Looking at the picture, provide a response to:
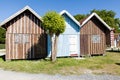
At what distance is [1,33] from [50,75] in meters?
48.3

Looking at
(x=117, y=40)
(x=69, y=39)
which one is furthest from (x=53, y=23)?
(x=117, y=40)

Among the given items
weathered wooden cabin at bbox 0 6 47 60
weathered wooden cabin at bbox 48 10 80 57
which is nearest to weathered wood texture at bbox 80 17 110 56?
weathered wooden cabin at bbox 48 10 80 57

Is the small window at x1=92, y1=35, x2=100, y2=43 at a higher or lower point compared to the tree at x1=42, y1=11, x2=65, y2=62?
lower

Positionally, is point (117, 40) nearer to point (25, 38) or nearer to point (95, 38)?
point (95, 38)

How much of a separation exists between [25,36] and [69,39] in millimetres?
4675

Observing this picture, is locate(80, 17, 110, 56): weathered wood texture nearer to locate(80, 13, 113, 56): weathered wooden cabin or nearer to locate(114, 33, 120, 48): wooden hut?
locate(80, 13, 113, 56): weathered wooden cabin

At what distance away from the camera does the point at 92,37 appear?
23312 mm

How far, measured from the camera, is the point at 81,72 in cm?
1368

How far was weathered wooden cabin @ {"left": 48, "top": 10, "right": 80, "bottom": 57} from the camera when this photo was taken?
21859 millimetres

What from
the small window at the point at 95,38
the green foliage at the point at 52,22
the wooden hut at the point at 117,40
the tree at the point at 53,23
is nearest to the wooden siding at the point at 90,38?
the small window at the point at 95,38

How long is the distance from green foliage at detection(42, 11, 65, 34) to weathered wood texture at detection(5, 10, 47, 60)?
2.39 meters

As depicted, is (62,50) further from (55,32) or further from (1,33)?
(1,33)

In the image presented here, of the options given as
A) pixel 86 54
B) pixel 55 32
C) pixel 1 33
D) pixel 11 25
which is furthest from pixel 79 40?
pixel 1 33

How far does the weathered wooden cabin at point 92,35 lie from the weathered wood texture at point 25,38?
4.32 metres
